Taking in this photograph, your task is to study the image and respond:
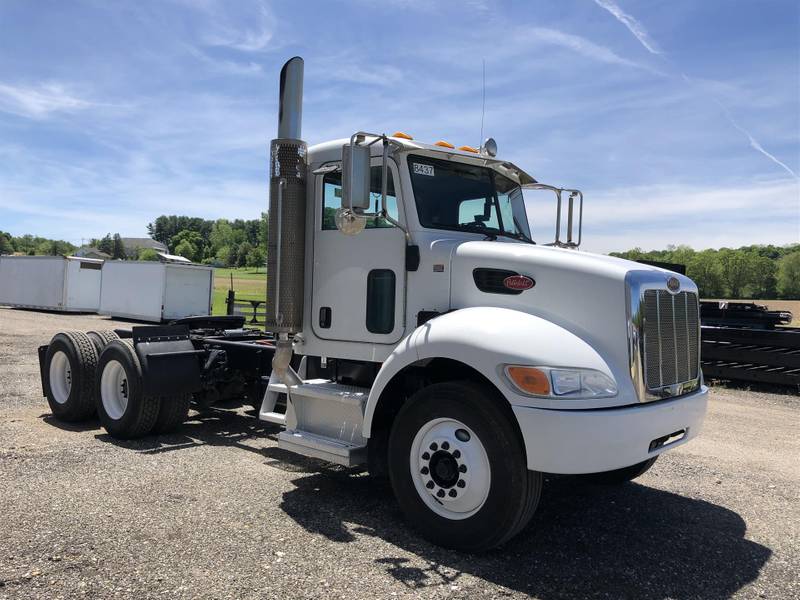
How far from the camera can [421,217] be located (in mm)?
5168

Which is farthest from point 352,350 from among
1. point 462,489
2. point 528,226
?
point 528,226

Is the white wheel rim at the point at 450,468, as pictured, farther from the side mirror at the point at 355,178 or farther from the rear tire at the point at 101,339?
the rear tire at the point at 101,339

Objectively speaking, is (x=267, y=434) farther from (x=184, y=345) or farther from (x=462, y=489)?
(x=462, y=489)

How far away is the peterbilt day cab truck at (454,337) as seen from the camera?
13.1ft

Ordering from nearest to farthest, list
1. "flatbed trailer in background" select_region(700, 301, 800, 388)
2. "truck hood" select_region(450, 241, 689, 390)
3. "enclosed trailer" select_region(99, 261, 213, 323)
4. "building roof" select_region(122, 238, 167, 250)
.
→ "truck hood" select_region(450, 241, 689, 390), "flatbed trailer in background" select_region(700, 301, 800, 388), "enclosed trailer" select_region(99, 261, 213, 323), "building roof" select_region(122, 238, 167, 250)

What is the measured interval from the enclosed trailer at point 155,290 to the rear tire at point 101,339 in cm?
1880

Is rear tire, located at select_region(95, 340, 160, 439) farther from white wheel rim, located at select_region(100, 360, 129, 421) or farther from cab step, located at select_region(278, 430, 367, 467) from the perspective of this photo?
cab step, located at select_region(278, 430, 367, 467)

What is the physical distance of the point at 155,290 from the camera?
2645 cm

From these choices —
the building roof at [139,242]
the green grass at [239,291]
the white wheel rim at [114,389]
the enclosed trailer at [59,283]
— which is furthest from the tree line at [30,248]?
the white wheel rim at [114,389]

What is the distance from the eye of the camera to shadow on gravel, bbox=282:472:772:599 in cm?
396

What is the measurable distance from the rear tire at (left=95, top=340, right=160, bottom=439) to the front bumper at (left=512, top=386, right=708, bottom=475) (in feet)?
15.0

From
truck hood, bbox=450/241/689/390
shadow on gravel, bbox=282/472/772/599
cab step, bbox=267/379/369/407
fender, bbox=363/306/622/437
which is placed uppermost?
truck hood, bbox=450/241/689/390

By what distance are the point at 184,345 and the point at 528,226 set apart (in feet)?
13.4

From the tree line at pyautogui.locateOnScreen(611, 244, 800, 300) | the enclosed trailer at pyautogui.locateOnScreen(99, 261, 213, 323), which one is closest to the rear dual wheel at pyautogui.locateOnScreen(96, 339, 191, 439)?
the enclosed trailer at pyautogui.locateOnScreen(99, 261, 213, 323)
